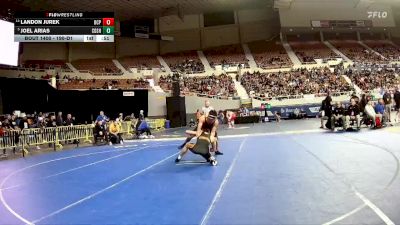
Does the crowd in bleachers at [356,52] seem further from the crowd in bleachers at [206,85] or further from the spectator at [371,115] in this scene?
the spectator at [371,115]

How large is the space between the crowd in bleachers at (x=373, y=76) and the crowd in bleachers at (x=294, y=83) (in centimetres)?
147

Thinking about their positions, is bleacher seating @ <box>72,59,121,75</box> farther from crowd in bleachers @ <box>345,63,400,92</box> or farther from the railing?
crowd in bleachers @ <box>345,63,400,92</box>

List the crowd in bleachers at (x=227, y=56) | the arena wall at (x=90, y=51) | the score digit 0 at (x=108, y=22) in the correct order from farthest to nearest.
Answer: the crowd in bleachers at (x=227, y=56), the arena wall at (x=90, y=51), the score digit 0 at (x=108, y=22)

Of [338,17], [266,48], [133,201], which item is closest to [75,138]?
[133,201]

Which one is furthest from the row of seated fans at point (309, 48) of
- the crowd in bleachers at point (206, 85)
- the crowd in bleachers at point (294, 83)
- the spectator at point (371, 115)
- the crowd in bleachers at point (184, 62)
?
the spectator at point (371, 115)

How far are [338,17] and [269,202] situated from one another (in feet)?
152

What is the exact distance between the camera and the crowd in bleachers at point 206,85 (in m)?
37.9

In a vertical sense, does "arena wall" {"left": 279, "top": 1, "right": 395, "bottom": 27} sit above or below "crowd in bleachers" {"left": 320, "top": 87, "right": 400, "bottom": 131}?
above

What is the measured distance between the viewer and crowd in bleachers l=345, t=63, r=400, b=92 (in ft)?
122

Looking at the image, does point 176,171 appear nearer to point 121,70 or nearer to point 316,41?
point 121,70

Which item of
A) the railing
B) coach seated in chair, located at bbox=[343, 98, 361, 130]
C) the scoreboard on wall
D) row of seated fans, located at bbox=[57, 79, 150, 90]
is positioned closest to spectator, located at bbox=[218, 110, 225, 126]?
row of seated fans, located at bbox=[57, 79, 150, 90]

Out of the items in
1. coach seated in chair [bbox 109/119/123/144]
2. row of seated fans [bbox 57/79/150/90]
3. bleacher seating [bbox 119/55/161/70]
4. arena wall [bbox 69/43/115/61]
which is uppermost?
arena wall [bbox 69/43/115/61]

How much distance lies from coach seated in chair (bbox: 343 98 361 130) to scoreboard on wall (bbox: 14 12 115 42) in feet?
35.1

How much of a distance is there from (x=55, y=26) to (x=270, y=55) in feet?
114
